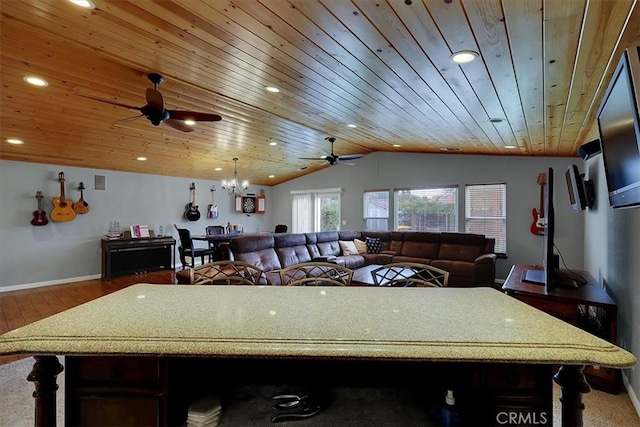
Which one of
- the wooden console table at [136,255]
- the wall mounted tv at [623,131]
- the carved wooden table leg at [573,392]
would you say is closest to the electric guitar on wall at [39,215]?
the wooden console table at [136,255]

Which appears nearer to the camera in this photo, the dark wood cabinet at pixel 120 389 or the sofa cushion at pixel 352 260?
the dark wood cabinet at pixel 120 389

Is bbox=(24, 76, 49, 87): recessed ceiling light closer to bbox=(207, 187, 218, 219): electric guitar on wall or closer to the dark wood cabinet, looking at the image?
the dark wood cabinet

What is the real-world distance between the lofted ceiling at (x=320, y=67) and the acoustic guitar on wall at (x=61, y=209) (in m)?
0.84

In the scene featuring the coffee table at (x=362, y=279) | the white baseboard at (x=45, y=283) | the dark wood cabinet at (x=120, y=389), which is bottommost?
the white baseboard at (x=45, y=283)

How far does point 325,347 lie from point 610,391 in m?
2.75

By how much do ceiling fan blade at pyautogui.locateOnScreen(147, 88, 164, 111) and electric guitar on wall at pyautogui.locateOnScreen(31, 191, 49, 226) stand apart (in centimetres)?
444

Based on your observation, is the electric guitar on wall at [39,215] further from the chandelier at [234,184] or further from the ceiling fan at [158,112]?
the ceiling fan at [158,112]

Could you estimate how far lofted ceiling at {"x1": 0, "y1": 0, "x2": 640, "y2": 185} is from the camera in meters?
1.74

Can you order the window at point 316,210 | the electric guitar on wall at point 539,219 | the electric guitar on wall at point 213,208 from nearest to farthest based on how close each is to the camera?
the electric guitar on wall at point 539,219 < the electric guitar on wall at point 213,208 < the window at point 316,210

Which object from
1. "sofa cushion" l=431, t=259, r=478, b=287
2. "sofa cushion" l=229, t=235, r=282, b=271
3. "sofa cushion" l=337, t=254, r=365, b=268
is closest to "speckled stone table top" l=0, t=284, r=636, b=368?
"sofa cushion" l=229, t=235, r=282, b=271

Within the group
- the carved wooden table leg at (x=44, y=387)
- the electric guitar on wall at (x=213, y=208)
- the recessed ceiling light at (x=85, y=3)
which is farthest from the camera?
the electric guitar on wall at (x=213, y=208)

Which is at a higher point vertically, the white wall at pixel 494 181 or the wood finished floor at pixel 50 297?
the white wall at pixel 494 181

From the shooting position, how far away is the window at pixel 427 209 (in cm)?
688

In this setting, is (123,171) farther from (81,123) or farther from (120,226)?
(81,123)
